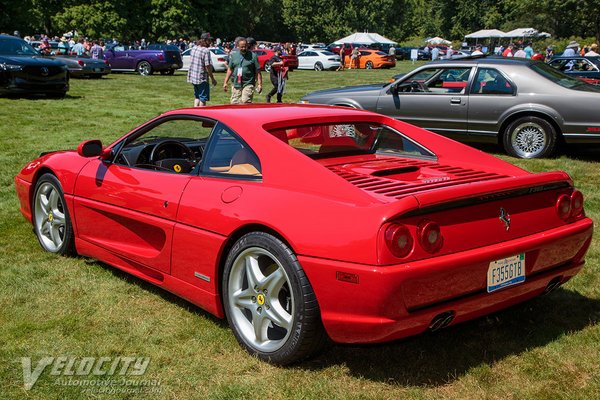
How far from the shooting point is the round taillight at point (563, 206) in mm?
3666

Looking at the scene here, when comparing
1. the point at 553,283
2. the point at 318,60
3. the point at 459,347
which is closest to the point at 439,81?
the point at 553,283

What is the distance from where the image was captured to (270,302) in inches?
136

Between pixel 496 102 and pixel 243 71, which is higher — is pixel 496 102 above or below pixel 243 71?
below

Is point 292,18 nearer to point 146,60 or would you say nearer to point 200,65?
point 146,60

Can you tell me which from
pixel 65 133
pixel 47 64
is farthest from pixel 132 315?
pixel 47 64

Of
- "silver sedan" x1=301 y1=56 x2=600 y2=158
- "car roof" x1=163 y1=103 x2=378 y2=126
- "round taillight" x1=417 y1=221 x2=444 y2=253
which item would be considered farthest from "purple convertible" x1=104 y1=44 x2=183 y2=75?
"round taillight" x1=417 y1=221 x2=444 y2=253

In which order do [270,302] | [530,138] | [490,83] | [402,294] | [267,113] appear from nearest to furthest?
[402,294] → [270,302] → [267,113] → [530,138] → [490,83]

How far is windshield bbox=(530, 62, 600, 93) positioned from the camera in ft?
31.6

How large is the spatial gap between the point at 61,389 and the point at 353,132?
2.35 metres

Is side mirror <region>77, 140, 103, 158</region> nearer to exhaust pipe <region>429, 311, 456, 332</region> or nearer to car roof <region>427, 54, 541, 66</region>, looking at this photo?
exhaust pipe <region>429, 311, 456, 332</region>

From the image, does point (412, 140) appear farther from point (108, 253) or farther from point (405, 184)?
point (108, 253)

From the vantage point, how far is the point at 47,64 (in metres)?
17.3

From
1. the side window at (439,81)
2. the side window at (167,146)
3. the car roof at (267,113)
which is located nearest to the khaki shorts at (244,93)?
the side window at (439,81)

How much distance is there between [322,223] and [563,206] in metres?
1.44
